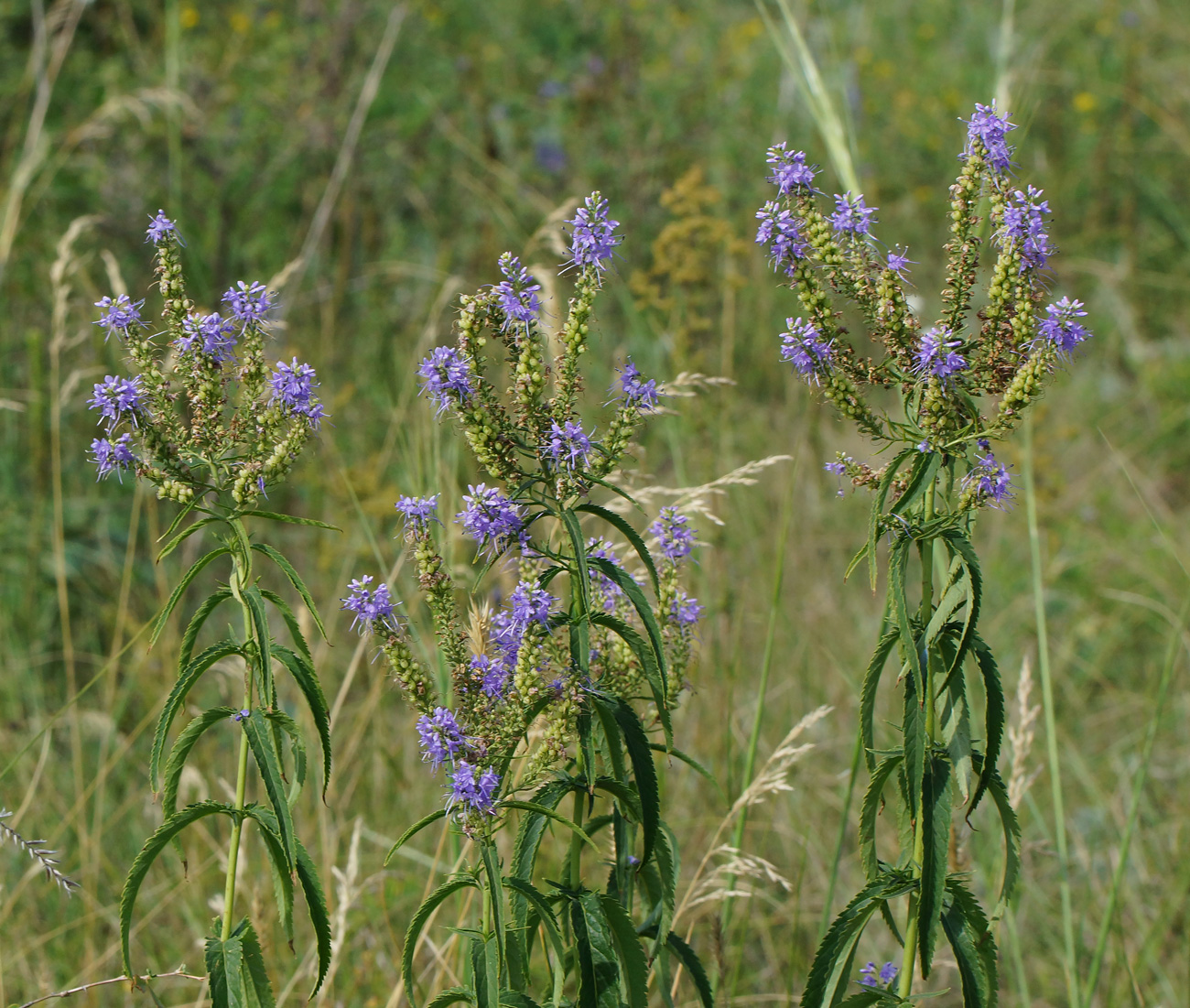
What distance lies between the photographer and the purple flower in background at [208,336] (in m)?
1.69

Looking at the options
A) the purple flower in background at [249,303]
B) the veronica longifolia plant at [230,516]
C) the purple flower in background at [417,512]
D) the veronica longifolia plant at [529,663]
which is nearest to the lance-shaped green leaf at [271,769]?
the veronica longifolia plant at [230,516]

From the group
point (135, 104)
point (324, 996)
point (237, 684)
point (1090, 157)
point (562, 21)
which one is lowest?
point (324, 996)

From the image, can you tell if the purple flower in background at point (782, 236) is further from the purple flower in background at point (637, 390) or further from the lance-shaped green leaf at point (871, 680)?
the lance-shaped green leaf at point (871, 680)

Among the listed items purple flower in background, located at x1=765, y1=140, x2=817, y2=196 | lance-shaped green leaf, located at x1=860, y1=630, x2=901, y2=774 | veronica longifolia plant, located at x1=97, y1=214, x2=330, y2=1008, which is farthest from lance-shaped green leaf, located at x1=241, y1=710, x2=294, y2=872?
purple flower in background, located at x1=765, y1=140, x2=817, y2=196

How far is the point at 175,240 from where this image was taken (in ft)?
5.79

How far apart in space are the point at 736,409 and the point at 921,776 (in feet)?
14.1

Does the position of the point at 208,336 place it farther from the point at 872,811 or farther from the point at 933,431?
the point at 872,811

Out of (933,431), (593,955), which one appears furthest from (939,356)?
(593,955)

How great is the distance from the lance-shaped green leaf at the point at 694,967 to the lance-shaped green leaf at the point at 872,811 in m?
0.32

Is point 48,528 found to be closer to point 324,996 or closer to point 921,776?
point 324,996

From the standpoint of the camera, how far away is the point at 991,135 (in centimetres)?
172

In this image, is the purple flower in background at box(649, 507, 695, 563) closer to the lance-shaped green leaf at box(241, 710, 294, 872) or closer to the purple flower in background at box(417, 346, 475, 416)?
the purple flower in background at box(417, 346, 475, 416)

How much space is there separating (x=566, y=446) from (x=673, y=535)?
0.48 m

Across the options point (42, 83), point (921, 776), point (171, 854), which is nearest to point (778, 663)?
point (171, 854)
